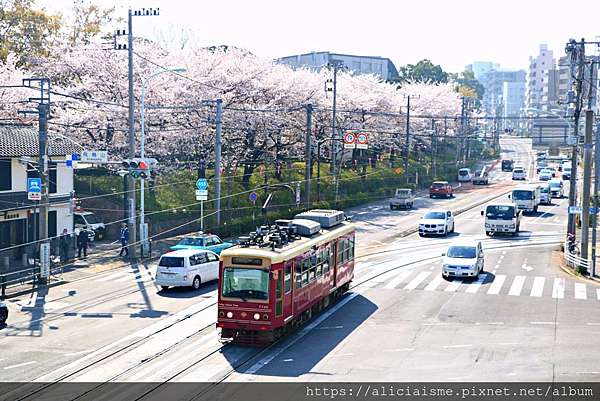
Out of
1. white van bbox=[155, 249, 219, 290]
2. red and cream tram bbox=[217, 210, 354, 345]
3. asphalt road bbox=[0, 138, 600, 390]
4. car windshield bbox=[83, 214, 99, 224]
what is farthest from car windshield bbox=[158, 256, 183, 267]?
car windshield bbox=[83, 214, 99, 224]

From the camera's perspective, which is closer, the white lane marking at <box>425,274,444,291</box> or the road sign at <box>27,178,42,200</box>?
the white lane marking at <box>425,274,444,291</box>

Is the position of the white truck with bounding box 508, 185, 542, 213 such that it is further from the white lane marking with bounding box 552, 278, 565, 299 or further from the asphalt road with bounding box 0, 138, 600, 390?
the white lane marking with bounding box 552, 278, 565, 299

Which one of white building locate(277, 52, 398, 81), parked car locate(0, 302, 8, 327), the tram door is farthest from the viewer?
white building locate(277, 52, 398, 81)

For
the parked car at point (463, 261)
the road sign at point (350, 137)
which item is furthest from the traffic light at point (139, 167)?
the road sign at point (350, 137)

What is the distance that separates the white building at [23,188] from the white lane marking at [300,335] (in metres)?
19.5

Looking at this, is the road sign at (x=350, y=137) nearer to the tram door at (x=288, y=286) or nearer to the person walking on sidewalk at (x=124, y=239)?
the person walking on sidewalk at (x=124, y=239)

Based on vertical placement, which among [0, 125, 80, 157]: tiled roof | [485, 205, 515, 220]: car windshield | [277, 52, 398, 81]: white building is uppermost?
[277, 52, 398, 81]: white building

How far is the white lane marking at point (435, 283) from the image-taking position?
32438 mm

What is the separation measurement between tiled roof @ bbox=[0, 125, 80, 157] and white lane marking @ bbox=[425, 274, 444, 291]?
2285cm

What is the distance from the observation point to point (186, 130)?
56250 millimetres

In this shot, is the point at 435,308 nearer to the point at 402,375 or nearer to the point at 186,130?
the point at 402,375

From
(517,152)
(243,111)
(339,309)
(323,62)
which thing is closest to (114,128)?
(243,111)

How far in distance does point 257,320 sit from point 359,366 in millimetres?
3318

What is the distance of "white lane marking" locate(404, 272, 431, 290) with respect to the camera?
1286 inches
